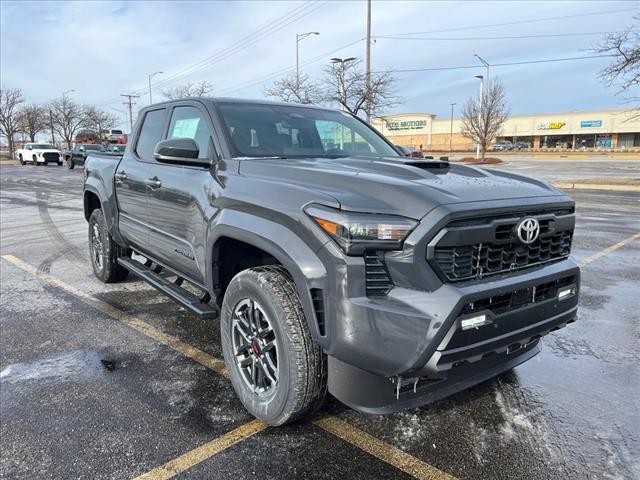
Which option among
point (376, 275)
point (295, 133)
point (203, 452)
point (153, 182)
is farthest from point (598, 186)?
point (203, 452)

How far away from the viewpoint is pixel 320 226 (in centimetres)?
241

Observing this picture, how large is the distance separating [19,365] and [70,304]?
149cm

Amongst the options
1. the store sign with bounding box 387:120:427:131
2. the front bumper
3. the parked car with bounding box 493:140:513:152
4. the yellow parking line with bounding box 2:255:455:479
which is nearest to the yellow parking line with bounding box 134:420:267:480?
the yellow parking line with bounding box 2:255:455:479

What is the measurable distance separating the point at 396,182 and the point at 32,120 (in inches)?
2722

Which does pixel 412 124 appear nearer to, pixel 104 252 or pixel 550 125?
pixel 550 125

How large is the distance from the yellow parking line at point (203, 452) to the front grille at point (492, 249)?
146 centimetres

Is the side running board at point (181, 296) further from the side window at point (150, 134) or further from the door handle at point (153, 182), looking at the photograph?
the side window at point (150, 134)

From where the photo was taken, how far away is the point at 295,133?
3.88 meters

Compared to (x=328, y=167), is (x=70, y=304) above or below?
below

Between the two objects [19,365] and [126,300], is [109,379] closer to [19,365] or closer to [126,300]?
[19,365]

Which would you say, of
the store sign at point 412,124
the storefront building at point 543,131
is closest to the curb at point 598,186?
the storefront building at point 543,131

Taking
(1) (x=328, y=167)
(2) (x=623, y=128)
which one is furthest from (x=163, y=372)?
(2) (x=623, y=128)

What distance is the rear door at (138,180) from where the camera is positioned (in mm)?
4418

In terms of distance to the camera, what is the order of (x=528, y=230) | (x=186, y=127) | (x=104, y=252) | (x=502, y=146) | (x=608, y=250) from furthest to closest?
(x=502, y=146), (x=608, y=250), (x=104, y=252), (x=186, y=127), (x=528, y=230)
